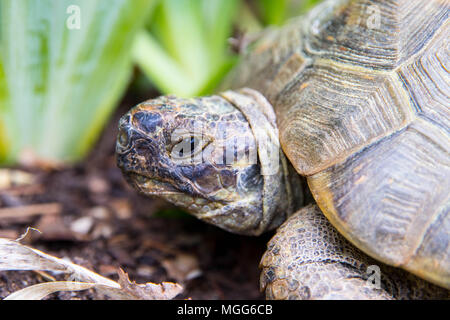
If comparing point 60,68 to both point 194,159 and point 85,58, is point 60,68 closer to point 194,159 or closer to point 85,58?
point 85,58

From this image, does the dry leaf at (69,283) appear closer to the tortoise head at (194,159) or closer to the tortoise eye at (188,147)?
the tortoise head at (194,159)

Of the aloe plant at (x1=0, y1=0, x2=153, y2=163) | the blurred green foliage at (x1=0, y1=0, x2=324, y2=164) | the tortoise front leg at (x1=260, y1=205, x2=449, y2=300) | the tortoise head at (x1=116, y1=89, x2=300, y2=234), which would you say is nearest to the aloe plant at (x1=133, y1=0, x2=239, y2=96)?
the blurred green foliage at (x1=0, y1=0, x2=324, y2=164)

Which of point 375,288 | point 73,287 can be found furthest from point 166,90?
point 375,288

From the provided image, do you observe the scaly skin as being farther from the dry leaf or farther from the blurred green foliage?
the blurred green foliage

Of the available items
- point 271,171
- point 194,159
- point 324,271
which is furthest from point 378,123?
point 194,159

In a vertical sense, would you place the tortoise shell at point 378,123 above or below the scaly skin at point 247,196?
above

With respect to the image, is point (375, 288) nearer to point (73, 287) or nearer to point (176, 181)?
point (176, 181)

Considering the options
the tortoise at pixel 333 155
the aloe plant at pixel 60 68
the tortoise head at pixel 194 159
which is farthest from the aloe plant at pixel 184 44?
the tortoise head at pixel 194 159
